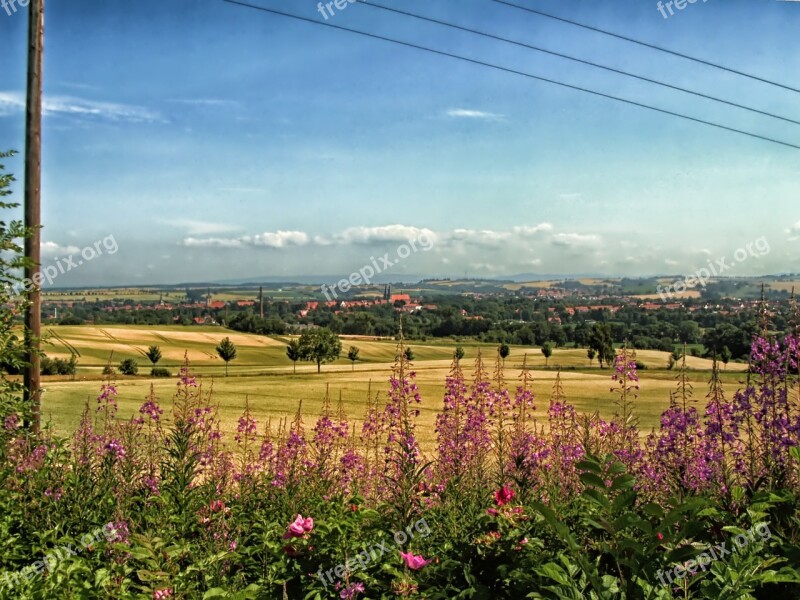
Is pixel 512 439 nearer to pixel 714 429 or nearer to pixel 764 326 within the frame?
pixel 714 429

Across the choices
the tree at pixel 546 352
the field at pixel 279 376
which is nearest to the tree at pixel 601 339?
the field at pixel 279 376

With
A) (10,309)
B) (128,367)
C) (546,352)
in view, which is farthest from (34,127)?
(546,352)

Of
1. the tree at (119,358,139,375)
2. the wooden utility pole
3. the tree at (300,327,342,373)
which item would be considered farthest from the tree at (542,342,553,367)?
the wooden utility pole

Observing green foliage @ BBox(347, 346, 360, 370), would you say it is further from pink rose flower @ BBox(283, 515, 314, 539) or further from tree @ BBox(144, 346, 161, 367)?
pink rose flower @ BBox(283, 515, 314, 539)

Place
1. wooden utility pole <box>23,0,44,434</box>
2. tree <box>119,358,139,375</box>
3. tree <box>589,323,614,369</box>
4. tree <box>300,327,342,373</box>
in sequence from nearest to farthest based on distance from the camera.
Result: wooden utility pole <box>23,0,44,434</box>
tree <box>119,358,139,375</box>
tree <box>300,327,342,373</box>
tree <box>589,323,614,369</box>

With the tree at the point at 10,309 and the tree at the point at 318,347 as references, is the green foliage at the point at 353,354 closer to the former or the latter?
the tree at the point at 318,347

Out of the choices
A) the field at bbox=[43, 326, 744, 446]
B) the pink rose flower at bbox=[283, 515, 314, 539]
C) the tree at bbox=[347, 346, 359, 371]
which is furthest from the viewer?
the tree at bbox=[347, 346, 359, 371]

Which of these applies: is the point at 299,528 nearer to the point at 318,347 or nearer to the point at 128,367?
the point at 128,367
